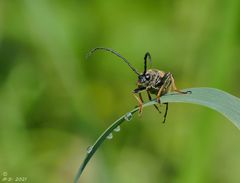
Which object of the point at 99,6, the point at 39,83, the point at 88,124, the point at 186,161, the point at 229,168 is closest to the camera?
the point at 186,161

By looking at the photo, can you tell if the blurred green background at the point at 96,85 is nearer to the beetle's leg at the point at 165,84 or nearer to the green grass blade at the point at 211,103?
the beetle's leg at the point at 165,84

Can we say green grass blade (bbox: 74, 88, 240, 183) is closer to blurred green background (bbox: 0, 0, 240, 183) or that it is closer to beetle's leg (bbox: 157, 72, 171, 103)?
beetle's leg (bbox: 157, 72, 171, 103)

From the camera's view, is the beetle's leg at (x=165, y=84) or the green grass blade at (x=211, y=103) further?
the beetle's leg at (x=165, y=84)

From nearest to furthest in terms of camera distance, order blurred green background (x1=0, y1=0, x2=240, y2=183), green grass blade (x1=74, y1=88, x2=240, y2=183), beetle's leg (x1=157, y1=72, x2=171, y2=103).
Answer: green grass blade (x1=74, y1=88, x2=240, y2=183), beetle's leg (x1=157, y1=72, x2=171, y2=103), blurred green background (x1=0, y1=0, x2=240, y2=183)

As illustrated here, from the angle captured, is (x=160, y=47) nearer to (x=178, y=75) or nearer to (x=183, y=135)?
(x=178, y=75)

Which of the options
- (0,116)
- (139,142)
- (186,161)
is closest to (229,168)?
(139,142)

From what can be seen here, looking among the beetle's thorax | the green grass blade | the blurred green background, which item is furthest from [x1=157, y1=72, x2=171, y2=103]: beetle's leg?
the blurred green background

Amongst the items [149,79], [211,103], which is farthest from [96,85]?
[211,103]

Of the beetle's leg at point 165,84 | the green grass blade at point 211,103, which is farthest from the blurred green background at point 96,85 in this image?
the green grass blade at point 211,103
